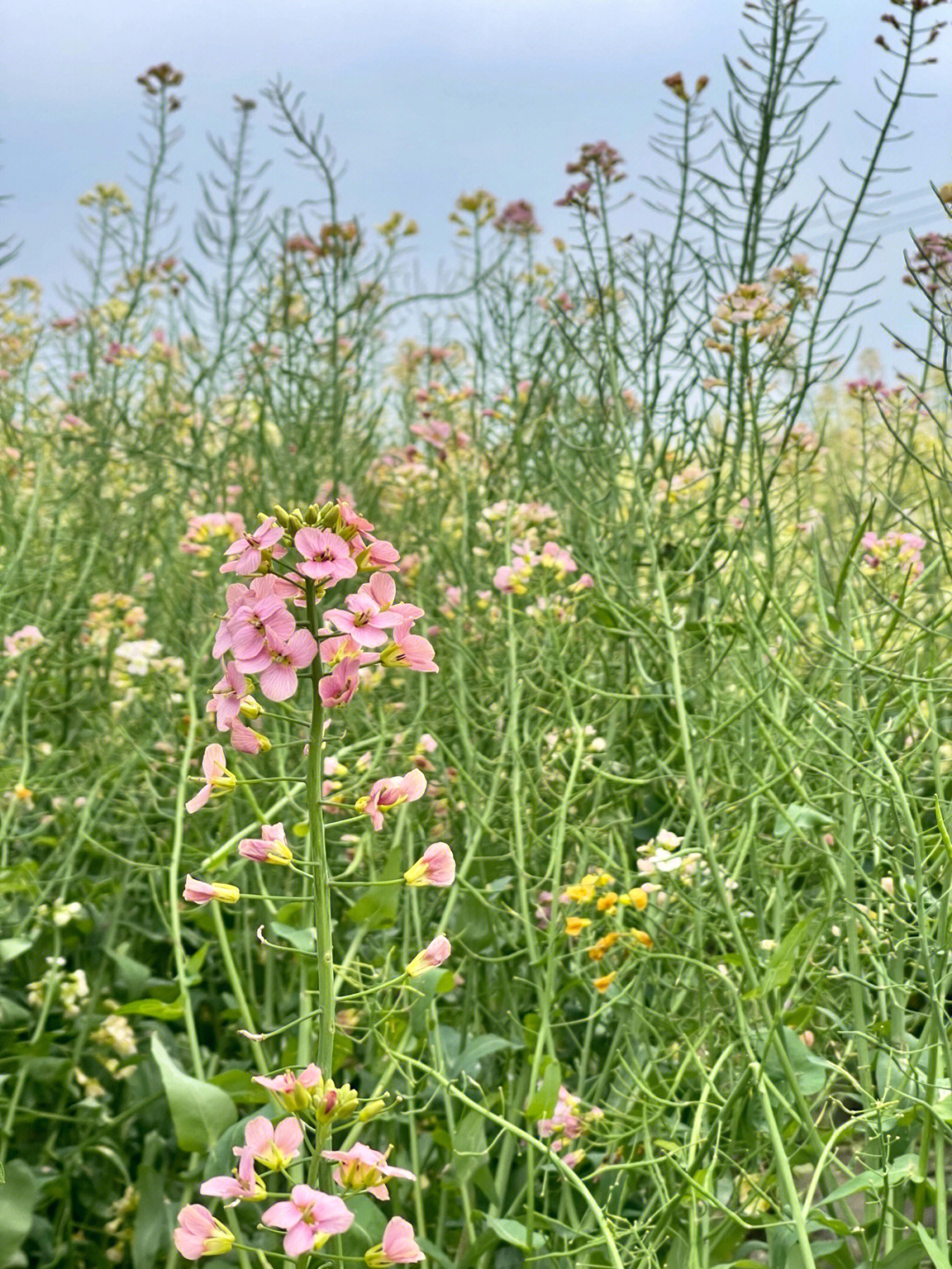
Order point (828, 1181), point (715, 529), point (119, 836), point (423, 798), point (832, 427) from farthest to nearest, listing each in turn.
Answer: point (832, 427)
point (119, 836)
point (423, 798)
point (715, 529)
point (828, 1181)

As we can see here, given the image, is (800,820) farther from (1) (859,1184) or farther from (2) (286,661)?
(2) (286,661)

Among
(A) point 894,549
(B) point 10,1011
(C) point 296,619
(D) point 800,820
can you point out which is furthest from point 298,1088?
(A) point 894,549

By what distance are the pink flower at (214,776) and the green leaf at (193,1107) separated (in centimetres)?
57

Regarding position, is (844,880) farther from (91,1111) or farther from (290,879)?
(91,1111)

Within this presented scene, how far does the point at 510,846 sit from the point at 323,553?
3.07ft

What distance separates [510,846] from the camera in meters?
1.60

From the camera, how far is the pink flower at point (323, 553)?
2.38 ft

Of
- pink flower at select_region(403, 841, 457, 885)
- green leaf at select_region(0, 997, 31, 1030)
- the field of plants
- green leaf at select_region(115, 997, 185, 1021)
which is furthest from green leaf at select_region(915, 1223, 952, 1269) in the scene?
green leaf at select_region(0, 997, 31, 1030)

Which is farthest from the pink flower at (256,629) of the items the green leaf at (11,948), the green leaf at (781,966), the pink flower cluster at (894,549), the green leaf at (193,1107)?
the pink flower cluster at (894,549)

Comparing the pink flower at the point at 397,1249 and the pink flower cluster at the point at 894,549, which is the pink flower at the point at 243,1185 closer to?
the pink flower at the point at 397,1249

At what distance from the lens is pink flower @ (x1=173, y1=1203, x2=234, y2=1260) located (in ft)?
2.31

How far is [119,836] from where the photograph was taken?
2117mm

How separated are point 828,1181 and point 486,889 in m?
0.51

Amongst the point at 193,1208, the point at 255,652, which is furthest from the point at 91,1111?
the point at 255,652
